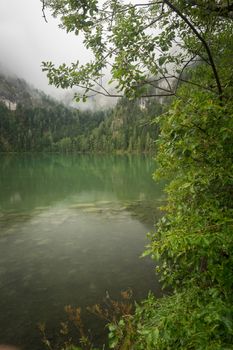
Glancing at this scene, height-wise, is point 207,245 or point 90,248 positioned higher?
point 207,245

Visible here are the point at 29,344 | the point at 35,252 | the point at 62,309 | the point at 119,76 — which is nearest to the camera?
the point at 119,76

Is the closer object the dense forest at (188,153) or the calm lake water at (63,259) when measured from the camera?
the dense forest at (188,153)

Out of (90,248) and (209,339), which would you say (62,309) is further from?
(209,339)

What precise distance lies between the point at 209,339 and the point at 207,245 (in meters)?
1.27

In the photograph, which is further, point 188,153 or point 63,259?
point 63,259

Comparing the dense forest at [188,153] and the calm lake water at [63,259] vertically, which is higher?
the dense forest at [188,153]

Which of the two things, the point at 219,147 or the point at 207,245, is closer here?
the point at 207,245

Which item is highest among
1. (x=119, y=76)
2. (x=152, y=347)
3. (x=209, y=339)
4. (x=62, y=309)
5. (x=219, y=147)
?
(x=119, y=76)

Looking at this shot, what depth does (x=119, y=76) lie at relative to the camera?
429 centimetres

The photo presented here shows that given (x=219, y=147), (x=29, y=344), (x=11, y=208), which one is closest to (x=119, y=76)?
(x=219, y=147)

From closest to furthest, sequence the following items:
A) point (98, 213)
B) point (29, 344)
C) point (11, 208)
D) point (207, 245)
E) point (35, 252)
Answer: point (207, 245) < point (29, 344) < point (35, 252) < point (98, 213) < point (11, 208)

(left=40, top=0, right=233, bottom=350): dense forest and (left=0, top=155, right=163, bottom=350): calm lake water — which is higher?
(left=40, top=0, right=233, bottom=350): dense forest

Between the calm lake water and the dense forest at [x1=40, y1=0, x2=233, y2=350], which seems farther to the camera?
the calm lake water

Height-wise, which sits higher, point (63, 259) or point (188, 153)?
point (188, 153)
